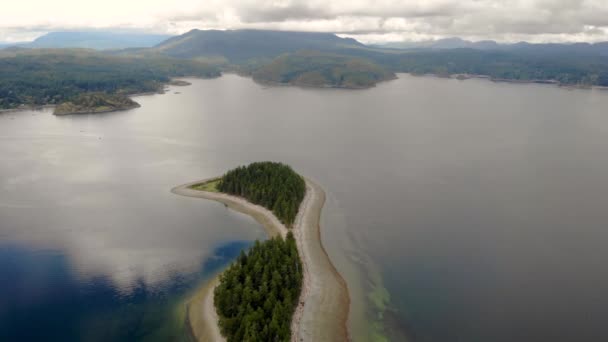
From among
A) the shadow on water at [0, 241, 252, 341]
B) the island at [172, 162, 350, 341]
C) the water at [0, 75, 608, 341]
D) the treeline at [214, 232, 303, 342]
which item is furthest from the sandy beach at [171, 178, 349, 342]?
the shadow on water at [0, 241, 252, 341]

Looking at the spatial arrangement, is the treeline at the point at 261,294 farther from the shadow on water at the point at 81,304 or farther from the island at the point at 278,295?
the shadow on water at the point at 81,304

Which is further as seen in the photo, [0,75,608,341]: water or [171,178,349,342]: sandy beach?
[0,75,608,341]: water

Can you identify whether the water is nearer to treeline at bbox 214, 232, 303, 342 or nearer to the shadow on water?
the shadow on water

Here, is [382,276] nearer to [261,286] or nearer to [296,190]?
[261,286]

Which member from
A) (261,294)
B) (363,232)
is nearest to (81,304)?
A: (261,294)

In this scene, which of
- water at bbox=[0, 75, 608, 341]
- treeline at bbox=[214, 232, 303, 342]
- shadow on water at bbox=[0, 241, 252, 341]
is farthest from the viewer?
water at bbox=[0, 75, 608, 341]

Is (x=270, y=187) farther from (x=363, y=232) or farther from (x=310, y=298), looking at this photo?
(x=310, y=298)
